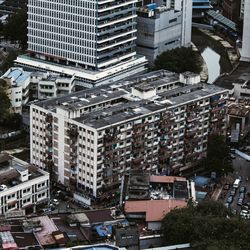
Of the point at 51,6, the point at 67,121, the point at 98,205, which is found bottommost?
the point at 98,205

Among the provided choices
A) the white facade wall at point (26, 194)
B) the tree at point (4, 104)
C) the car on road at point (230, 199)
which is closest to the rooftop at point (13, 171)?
the white facade wall at point (26, 194)

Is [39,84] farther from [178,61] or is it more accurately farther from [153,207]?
[153,207]

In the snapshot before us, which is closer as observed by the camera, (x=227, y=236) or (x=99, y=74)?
(x=227, y=236)

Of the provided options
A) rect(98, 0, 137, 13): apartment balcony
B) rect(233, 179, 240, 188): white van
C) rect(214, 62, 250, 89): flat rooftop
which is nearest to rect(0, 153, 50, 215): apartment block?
rect(233, 179, 240, 188): white van

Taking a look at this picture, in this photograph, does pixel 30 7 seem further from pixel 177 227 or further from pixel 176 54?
pixel 177 227

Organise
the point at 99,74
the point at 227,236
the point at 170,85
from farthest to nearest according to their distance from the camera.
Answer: the point at 99,74 < the point at 170,85 < the point at 227,236

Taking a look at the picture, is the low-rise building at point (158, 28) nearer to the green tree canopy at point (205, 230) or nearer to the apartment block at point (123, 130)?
the apartment block at point (123, 130)

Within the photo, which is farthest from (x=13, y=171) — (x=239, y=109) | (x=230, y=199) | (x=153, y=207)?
(x=239, y=109)

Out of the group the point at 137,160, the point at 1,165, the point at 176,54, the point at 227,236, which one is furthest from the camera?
the point at 176,54

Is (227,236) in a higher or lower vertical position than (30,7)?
lower

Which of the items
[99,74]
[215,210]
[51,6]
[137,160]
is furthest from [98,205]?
[51,6]
